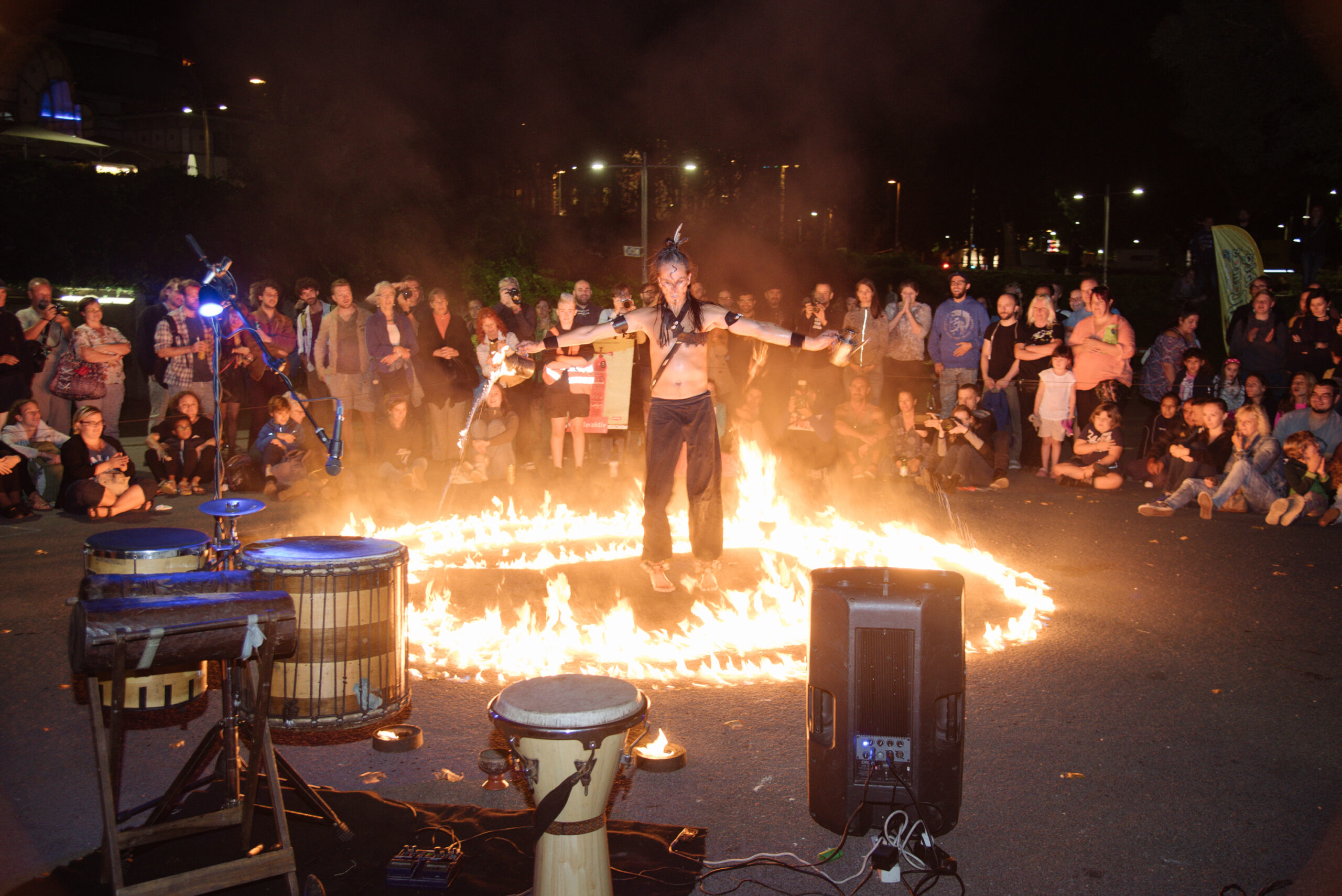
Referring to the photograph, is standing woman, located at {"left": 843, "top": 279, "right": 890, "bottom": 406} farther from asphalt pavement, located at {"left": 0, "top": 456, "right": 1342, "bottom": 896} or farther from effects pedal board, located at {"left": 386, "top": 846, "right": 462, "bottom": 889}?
effects pedal board, located at {"left": 386, "top": 846, "right": 462, "bottom": 889}

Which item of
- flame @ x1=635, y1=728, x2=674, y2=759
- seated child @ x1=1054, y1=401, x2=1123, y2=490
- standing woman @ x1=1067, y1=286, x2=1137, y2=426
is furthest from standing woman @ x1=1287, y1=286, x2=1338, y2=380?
flame @ x1=635, y1=728, x2=674, y2=759

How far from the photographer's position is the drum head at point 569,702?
3135 millimetres

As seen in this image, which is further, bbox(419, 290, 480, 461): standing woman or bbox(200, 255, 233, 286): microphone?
bbox(419, 290, 480, 461): standing woman

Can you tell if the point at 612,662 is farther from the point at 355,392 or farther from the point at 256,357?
the point at 256,357

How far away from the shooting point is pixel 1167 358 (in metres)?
11.7

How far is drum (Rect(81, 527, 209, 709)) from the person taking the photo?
4441 millimetres

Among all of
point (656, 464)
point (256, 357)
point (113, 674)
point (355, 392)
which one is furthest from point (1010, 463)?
point (113, 674)

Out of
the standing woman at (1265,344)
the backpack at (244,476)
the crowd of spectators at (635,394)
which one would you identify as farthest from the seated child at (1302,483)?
the backpack at (244,476)

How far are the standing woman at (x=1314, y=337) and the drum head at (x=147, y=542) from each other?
A: 10.9 meters

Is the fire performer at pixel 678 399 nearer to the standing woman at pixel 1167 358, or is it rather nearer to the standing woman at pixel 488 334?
the standing woman at pixel 488 334

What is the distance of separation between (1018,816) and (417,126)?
72.1ft

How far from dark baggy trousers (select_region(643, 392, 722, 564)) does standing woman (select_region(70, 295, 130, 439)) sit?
615cm

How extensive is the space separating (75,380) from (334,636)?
7.75 metres

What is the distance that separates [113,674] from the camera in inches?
125
